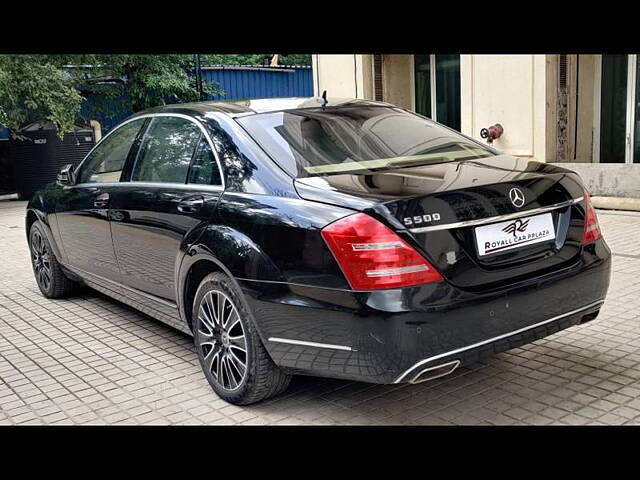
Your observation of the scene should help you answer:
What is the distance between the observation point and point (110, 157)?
17.1ft

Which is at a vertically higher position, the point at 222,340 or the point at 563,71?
the point at 563,71

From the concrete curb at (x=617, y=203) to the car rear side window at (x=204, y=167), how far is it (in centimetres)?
680

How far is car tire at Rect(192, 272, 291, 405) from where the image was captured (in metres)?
3.51

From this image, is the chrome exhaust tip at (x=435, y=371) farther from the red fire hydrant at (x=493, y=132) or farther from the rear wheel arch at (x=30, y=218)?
the red fire hydrant at (x=493, y=132)

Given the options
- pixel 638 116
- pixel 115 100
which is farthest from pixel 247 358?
Result: pixel 115 100

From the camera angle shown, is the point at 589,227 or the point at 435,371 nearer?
the point at 435,371

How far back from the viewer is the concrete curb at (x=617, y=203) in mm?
8984

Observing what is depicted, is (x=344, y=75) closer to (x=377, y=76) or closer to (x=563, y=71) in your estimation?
(x=377, y=76)

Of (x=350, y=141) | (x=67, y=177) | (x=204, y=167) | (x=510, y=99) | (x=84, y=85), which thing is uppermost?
(x=84, y=85)

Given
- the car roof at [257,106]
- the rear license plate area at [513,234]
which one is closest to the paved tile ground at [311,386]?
the rear license plate area at [513,234]

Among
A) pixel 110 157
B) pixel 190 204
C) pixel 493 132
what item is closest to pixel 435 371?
pixel 190 204

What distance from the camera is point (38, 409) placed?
3863mm

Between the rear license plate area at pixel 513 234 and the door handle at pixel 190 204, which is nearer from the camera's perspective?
the rear license plate area at pixel 513 234

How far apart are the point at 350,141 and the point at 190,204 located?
3.21 feet
